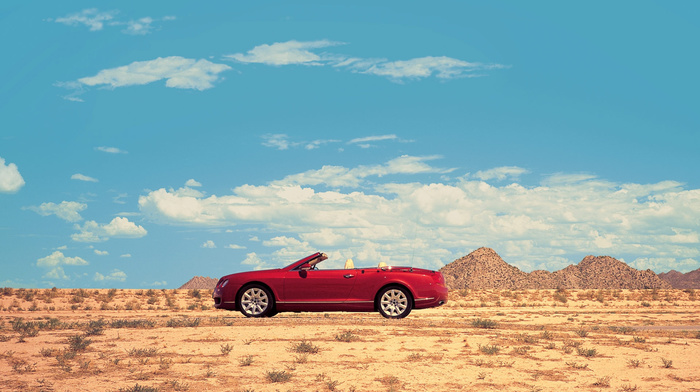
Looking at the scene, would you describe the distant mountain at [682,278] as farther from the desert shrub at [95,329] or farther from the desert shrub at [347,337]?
the desert shrub at [95,329]

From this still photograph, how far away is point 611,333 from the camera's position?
16.9 meters

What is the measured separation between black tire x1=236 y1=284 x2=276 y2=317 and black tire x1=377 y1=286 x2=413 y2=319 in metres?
2.95

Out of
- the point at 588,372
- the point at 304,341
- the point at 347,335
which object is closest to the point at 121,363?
the point at 304,341

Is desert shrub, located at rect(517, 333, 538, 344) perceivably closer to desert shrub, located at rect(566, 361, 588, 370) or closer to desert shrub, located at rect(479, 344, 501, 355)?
desert shrub, located at rect(479, 344, 501, 355)

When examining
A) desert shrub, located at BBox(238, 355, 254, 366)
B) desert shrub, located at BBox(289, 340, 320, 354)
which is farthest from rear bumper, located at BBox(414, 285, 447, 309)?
desert shrub, located at BBox(238, 355, 254, 366)

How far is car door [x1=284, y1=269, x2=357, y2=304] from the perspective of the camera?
1609 centimetres

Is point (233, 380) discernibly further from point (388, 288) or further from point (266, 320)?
point (388, 288)

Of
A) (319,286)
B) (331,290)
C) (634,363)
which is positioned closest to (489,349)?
(634,363)

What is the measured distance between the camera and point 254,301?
54.5 ft

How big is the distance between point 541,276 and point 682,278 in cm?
4232

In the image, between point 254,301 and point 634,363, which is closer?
point 634,363

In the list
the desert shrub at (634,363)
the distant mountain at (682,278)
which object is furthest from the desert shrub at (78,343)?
the distant mountain at (682,278)

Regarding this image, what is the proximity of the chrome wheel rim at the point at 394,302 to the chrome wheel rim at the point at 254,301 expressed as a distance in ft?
10.4

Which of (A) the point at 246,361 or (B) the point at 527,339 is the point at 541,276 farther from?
(A) the point at 246,361
